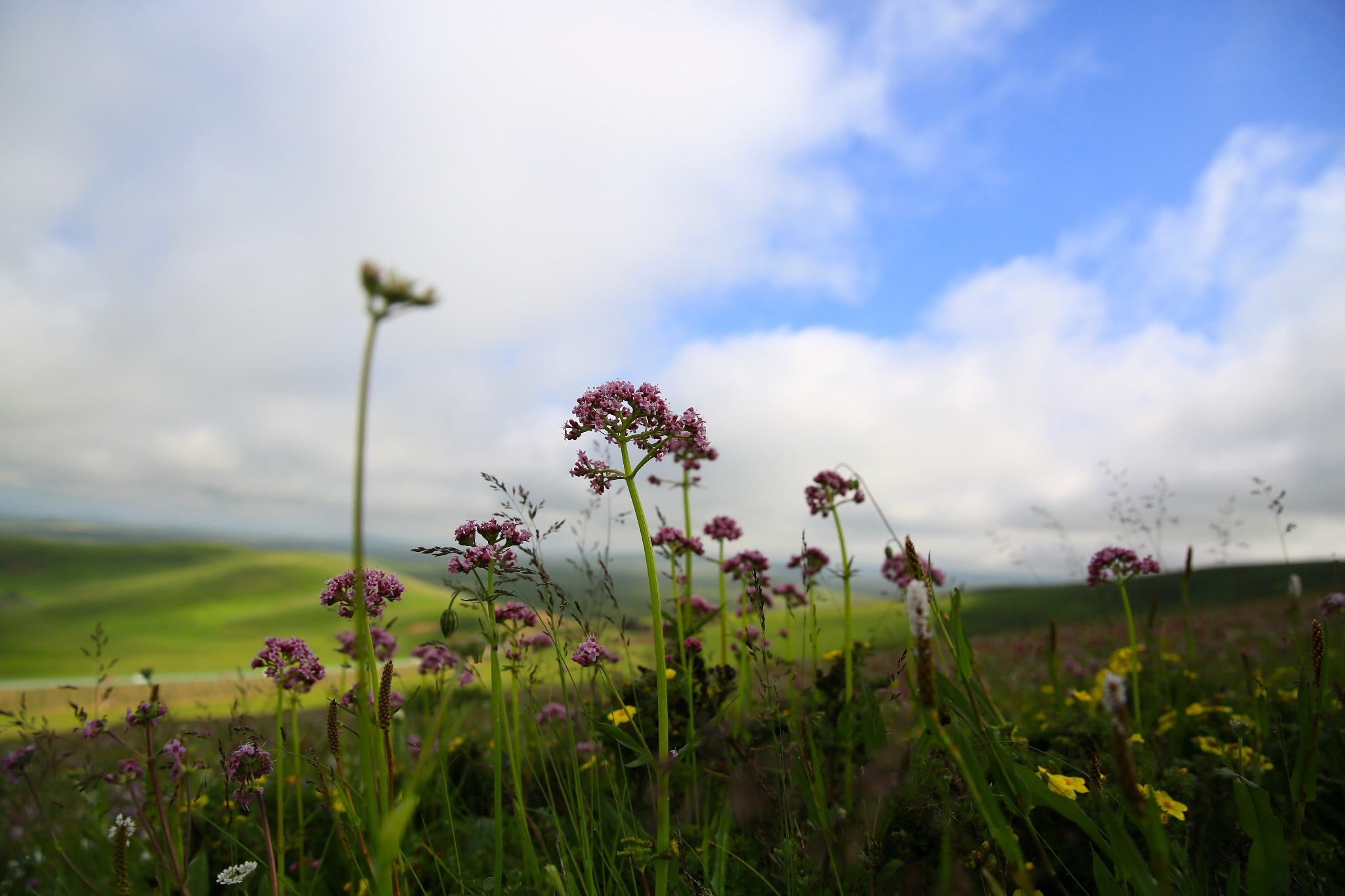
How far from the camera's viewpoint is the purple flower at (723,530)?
4.89m

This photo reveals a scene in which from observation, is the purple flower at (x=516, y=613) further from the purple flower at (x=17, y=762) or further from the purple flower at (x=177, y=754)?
the purple flower at (x=17, y=762)

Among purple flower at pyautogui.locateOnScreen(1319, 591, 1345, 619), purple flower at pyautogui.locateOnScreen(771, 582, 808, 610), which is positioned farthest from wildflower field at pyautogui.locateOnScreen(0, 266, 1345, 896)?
purple flower at pyautogui.locateOnScreen(1319, 591, 1345, 619)

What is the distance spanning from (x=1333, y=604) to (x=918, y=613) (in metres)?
7.16

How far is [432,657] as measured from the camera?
4477 mm

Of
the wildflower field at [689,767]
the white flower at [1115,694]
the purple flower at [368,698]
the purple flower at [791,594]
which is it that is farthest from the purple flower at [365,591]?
the purple flower at [791,594]

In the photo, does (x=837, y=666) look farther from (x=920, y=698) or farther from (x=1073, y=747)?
(x=920, y=698)

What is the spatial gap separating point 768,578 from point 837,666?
120cm

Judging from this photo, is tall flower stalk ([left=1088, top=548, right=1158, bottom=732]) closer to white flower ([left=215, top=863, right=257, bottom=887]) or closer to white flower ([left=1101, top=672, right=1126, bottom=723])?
white flower ([left=1101, top=672, right=1126, bottom=723])

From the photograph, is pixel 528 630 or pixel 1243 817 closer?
pixel 1243 817

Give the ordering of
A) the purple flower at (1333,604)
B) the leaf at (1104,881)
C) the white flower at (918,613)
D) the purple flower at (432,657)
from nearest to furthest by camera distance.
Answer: the white flower at (918,613), the leaf at (1104,881), the purple flower at (432,657), the purple flower at (1333,604)

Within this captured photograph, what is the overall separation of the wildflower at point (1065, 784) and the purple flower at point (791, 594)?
8.69 ft

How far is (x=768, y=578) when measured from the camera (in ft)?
18.0

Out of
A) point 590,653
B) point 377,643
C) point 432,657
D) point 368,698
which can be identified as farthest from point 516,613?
point 368,698

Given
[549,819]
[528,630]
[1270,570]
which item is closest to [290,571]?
[528,630]
